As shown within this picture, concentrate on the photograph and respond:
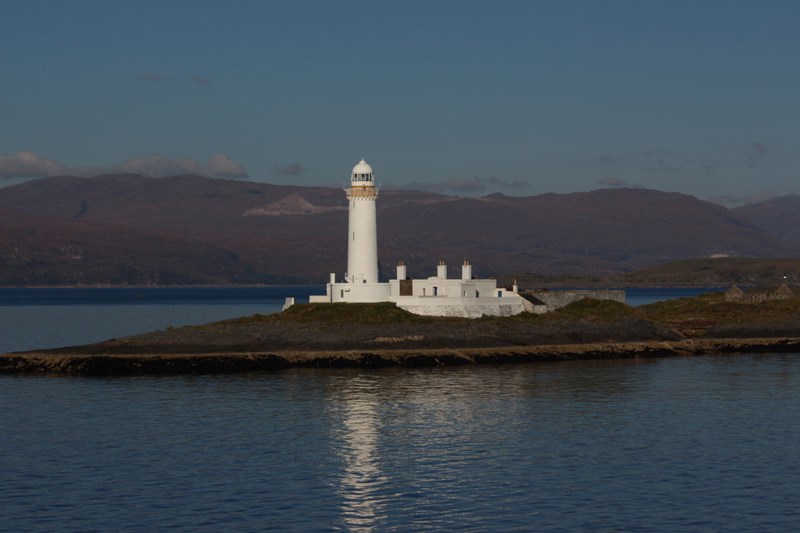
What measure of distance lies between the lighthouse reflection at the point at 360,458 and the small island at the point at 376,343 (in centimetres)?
1179

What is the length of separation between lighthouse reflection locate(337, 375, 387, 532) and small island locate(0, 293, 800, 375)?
38.7 ft

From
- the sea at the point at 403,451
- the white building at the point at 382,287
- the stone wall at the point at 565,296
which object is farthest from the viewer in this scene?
the stone wall at the point at 565,296

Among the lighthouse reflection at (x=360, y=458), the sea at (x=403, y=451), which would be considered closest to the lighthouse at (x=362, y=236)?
the sea at (x=403, y=451)

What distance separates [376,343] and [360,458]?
3629cm

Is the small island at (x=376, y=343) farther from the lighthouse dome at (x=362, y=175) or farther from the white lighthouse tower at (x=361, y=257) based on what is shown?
the lighthouse dome at (x=362, y=175)

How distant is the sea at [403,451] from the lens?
3641 centimetres

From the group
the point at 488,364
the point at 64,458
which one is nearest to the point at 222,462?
the point at 64,458

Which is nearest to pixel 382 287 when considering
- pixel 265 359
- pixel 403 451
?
pixel 265 359

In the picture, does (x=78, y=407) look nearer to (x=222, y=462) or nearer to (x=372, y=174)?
(x=222, y=462)

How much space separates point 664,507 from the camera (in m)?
37.3

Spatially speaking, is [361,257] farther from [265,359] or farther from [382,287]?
[265,359]

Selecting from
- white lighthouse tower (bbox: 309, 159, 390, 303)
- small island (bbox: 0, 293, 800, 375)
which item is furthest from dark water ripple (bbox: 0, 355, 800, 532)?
white lighthouse tower (bbox: 309, 159, 390, 303)

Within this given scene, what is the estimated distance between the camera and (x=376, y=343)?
3258 inches

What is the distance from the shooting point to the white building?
90.7 m
